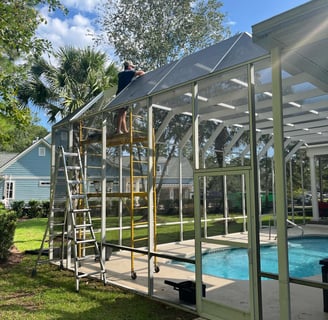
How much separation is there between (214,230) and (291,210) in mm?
7838

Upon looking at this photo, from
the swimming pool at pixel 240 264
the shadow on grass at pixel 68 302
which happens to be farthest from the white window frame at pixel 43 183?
the swimming pool at pixel 240 264

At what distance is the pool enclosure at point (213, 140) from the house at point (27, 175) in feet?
48.1

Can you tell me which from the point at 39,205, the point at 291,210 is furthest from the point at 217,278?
the point at 39,205

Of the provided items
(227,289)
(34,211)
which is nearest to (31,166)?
(34,211)

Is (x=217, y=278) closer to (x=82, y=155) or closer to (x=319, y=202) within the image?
(x=82, y=155)

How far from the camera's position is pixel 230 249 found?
4133mm

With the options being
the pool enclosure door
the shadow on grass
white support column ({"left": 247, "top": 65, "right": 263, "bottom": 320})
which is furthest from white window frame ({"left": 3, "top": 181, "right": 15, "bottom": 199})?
white support column ({"left": 247, "top": 65, "right": 263, "bottom": 320})

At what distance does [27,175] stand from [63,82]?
12237 mm

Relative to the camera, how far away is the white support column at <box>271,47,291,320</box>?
3117 mm

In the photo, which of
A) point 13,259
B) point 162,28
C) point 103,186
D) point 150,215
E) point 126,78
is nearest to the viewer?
point 150,215

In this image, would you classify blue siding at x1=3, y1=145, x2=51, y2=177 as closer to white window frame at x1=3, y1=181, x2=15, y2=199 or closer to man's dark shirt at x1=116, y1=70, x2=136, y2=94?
white window frame at x1=3, y1=181, x2=15, y2=199

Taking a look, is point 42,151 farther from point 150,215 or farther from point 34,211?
point 150,215

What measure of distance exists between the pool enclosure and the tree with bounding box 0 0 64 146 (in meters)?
1.41

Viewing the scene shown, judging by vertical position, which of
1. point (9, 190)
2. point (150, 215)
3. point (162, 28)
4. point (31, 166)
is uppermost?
point (162, 28)
